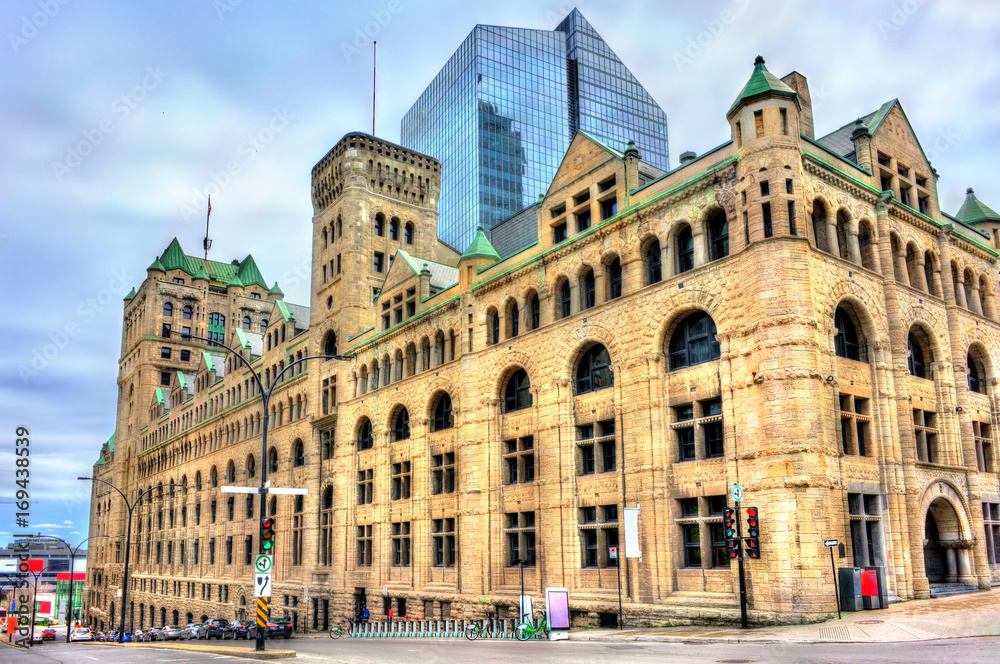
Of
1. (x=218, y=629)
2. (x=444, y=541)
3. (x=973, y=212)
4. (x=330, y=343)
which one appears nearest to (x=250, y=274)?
(x=330, y=343)

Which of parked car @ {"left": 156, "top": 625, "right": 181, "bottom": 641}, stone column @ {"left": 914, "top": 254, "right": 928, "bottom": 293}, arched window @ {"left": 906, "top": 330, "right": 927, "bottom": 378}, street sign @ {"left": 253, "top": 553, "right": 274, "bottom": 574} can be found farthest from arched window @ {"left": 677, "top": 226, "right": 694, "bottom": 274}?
parked car @ {"left": 156, "top": 625, "right": 181, "bottom": 641}

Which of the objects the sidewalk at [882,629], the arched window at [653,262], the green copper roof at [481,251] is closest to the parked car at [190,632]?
the green copper roof at [481,251]

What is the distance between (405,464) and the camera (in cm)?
5159

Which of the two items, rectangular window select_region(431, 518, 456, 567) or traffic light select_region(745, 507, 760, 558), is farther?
rectangular window select_region(431, 518, 456, 567)

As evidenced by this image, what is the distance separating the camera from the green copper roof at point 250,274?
120131mm

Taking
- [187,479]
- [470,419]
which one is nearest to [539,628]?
[470,419]

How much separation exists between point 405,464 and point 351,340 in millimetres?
11904

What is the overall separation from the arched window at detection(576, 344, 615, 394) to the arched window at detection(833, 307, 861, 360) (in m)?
9.35

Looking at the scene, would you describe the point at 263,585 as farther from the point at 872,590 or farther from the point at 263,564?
the point at 872,590

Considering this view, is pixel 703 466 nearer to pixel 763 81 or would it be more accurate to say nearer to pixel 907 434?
pixel 907 434

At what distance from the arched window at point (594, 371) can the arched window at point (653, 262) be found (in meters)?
3.79

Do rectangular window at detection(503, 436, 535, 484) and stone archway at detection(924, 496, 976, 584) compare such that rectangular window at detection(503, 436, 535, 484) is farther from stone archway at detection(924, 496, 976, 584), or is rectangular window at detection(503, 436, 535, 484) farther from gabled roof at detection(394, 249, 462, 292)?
stone archway at detection(924, 496, 976, 584)

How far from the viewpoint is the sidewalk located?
922 inches

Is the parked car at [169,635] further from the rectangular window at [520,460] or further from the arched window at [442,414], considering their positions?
the rectangular window at [520,460]
